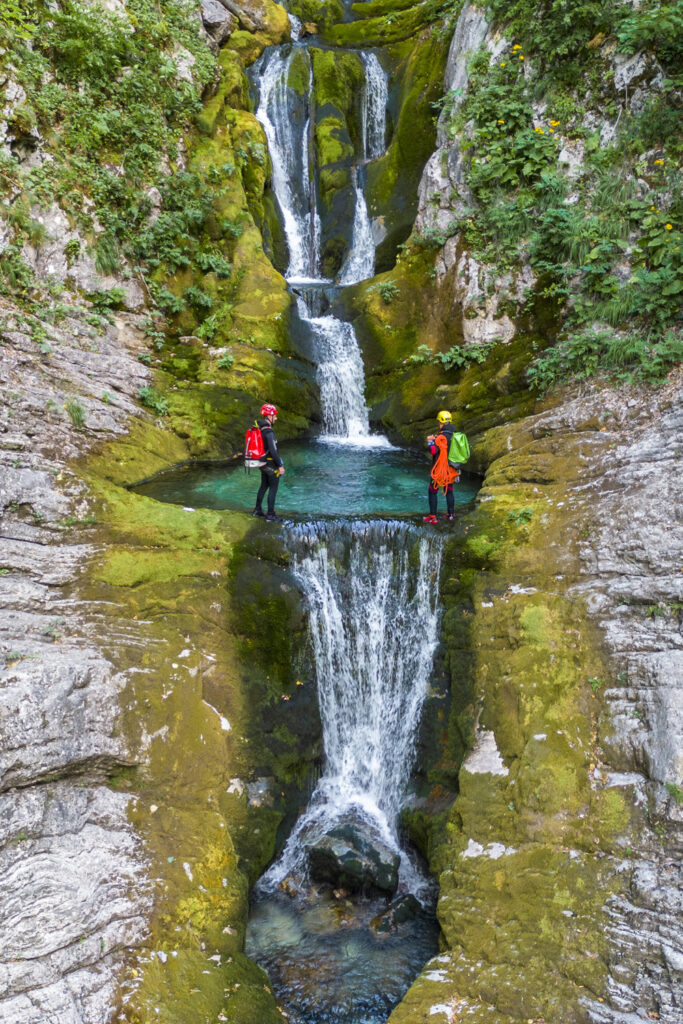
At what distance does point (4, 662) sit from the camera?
5902 millimetres

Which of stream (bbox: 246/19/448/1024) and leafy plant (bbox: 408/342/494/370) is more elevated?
leafy plant (bbox: 408/342/494/370)

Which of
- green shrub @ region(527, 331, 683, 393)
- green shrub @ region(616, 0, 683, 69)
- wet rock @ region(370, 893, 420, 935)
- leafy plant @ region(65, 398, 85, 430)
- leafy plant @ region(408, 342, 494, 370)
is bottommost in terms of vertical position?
wet rock @ region(370, 893, 420, 935)

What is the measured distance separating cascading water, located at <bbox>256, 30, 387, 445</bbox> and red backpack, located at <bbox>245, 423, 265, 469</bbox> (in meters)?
5.86

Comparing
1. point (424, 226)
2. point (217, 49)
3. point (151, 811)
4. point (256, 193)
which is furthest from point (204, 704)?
point (217, 49)

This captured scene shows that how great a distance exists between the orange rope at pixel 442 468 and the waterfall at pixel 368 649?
36.3 inches

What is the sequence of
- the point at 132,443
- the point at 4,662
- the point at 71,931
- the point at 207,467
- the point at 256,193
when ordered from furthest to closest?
the point at 256,193
the point at 207,467
the point at 132,443
the point at 4,662
the point at 71,931

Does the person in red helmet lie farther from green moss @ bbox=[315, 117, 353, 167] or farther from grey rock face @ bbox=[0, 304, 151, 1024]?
green moss @ bbox=[315, 117, 353, 167]

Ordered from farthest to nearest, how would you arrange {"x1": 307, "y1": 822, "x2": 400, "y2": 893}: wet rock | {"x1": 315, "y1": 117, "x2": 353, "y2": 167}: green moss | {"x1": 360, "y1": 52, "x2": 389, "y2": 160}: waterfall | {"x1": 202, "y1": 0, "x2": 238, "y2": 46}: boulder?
{"x1": 360, "y1": 52, "x2": 389, "y2": 160}: waterfall → {"x1": 315, "y1": 117, "x2": 353, "y2": 167}: green moss → {"x1": 202, "y1": 0, "x2": 238, "y2": 46}: boulder → {"x1": 307, "y1": 822, "x2": 400, "y2": 893}: wet rock

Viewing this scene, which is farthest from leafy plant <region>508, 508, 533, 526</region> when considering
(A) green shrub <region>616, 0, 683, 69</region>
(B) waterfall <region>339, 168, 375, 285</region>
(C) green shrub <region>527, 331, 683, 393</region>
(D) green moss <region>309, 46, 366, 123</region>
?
(D) green moss <region>309, 46, 366, 123</region>

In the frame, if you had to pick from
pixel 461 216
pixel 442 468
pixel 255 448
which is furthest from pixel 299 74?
pixel 442 468

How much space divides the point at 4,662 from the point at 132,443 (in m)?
6.19

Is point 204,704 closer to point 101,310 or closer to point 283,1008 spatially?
point 283,1008

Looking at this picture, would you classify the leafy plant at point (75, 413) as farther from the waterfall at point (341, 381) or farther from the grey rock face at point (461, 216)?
the grey rock face at point (461, 216)

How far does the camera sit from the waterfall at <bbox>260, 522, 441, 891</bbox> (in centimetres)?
827
